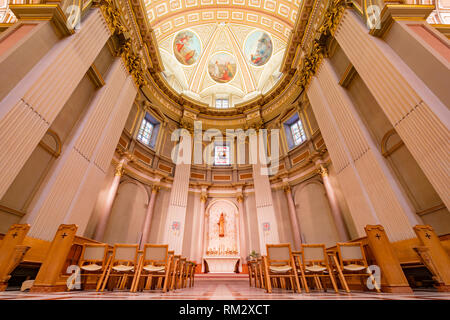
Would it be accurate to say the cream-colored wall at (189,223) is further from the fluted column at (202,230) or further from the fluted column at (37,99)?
the fluted column at (37,99)

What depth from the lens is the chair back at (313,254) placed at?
3.57m

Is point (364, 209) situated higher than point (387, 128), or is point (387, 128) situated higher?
point (387, 128)

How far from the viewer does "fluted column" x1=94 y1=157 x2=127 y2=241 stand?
21.6ft

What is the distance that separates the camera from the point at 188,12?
12.6 metres

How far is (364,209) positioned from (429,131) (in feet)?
7.50

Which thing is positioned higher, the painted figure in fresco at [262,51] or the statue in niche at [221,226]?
the painted figure in fresco at [262,51]

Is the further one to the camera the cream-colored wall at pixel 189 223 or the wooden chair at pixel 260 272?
the cream-colored wall at pixel 189 223

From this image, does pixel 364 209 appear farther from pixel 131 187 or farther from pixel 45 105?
pixel 131 187

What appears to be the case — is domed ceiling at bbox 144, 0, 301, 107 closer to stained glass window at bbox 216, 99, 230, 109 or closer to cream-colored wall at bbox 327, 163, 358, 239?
stained glass window at bbox 216, 99, 230, 109

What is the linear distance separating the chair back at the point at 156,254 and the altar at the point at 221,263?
5.41m

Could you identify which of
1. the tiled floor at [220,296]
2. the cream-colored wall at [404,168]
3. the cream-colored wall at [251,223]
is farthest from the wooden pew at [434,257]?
the cream-colored wall at [251,223]

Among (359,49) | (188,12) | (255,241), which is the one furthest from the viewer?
(188,12)

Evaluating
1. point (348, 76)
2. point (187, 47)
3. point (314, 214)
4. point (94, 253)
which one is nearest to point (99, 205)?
point (94, 253)
